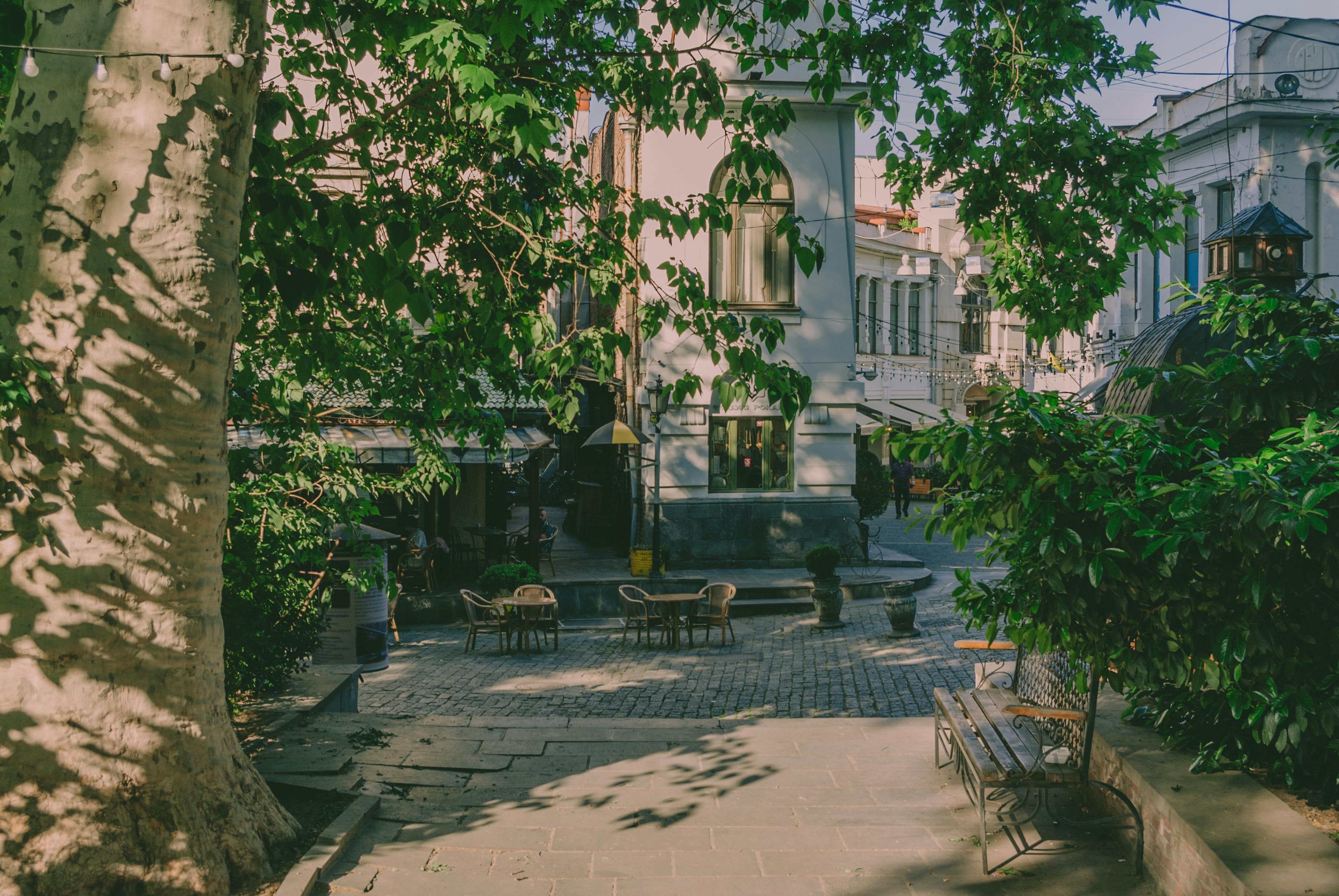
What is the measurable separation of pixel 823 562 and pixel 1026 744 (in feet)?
30.7

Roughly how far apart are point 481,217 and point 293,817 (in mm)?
4519

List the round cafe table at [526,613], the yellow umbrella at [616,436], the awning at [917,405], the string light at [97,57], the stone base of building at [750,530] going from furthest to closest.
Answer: the awning at [917,405], the stone base of building at [750,530], the yellow umbrella at [616,436], the round cafe table at [526,613], the string light at [97,57]

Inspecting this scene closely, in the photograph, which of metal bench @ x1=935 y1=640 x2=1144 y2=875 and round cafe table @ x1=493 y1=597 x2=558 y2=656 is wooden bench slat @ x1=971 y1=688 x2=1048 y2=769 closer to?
metal bench @ x1=935 y1=640 x2=1144 y2=875

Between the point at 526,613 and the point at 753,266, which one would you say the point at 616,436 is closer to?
the point at 526,613

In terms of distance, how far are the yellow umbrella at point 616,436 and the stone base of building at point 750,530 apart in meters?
2.20

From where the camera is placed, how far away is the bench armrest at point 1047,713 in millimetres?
6160

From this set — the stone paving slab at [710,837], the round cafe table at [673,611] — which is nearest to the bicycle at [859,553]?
the round cafe table at [673,611]

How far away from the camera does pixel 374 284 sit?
508 cm

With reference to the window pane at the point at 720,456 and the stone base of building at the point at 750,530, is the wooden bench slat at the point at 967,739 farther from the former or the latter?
the window pane at the point at 720,456

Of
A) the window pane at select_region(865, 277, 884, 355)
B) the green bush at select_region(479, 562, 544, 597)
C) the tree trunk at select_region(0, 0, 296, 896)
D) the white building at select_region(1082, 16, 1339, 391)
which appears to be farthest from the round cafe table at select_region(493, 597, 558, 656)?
the window pane at select_region(865, 277, 884, 355)

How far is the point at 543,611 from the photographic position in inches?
571

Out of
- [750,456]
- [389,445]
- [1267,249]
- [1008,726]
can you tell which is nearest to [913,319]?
[750,456]

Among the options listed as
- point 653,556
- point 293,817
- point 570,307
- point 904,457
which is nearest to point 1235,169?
Answer: point 653,556

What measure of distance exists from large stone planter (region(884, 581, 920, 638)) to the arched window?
289 inches
